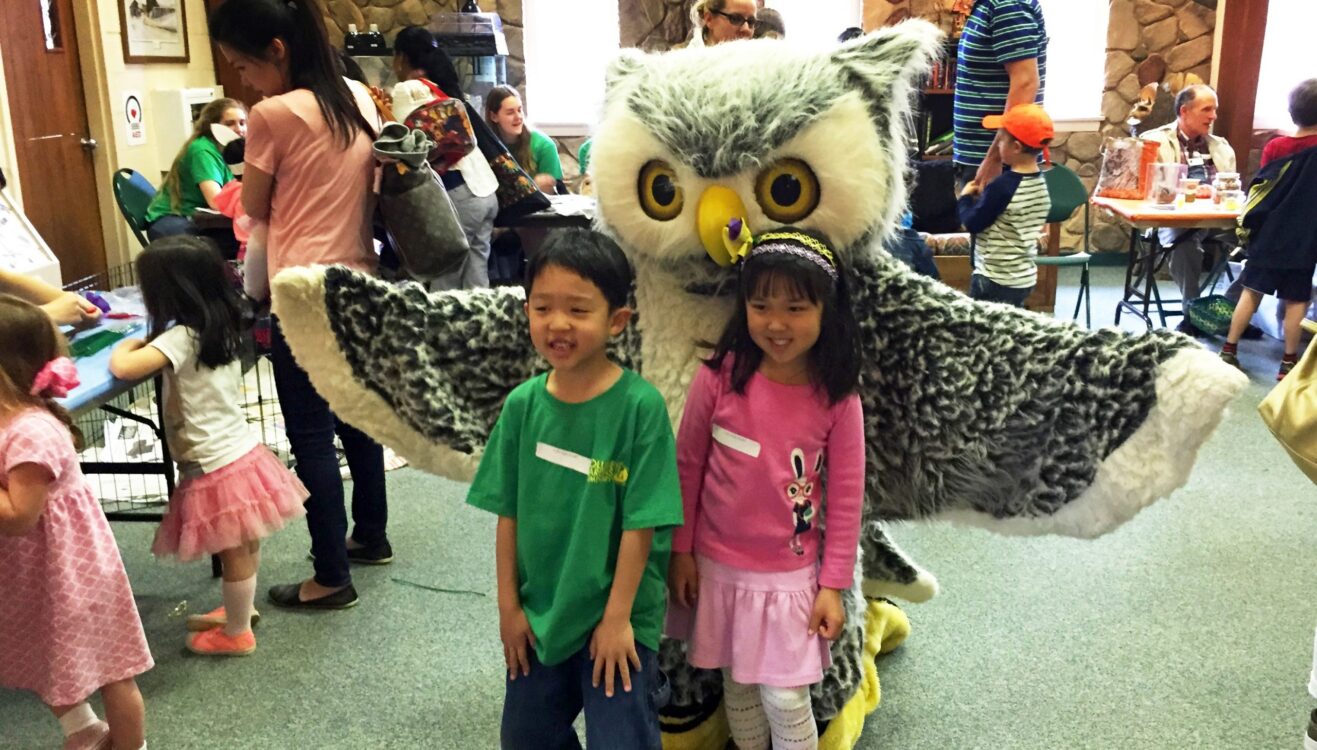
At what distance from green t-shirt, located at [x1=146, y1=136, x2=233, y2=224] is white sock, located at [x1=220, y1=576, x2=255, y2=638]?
91.5 inches

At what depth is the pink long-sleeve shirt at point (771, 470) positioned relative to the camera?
138 centimetres

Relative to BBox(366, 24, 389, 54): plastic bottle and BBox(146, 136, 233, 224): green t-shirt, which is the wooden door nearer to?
BBox(146, 136, 233, 224): green t-shirt

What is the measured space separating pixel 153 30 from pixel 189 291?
3795 mm

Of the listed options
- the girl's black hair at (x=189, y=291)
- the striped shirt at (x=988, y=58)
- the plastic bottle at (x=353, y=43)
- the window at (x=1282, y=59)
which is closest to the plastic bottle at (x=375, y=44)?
the plastic bottle at (x=353, y=43)

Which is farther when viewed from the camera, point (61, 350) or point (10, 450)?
point (61, 350)

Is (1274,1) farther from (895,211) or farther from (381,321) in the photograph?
(381,321)

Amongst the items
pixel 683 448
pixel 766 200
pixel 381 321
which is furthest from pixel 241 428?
pixel 766 200

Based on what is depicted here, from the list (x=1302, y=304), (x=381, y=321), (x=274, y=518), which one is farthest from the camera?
(x=1302, y=304)

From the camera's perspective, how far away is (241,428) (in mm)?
2191

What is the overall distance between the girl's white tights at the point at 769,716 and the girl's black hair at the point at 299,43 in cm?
128

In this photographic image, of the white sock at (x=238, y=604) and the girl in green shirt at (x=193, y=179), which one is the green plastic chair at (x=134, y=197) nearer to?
the girl in green shirt at (x=193, y=179)

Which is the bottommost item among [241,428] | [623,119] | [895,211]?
[241,428]

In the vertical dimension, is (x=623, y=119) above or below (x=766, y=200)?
above

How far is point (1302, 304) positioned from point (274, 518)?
3.89 metres
